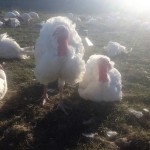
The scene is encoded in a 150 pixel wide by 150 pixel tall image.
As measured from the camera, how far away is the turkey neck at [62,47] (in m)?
8.46

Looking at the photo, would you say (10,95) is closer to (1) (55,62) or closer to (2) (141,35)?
(1) (55,62)

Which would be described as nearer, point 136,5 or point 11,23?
point 11,23

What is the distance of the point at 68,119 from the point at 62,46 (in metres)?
1.60

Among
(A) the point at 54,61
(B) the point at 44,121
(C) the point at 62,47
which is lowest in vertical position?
(B) the point at 44,121

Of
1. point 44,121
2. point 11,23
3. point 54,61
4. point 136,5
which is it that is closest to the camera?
point 44,121

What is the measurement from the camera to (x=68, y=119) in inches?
327

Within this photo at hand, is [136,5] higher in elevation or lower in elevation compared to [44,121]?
lower

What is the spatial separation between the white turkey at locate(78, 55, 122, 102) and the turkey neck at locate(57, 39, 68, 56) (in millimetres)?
1140

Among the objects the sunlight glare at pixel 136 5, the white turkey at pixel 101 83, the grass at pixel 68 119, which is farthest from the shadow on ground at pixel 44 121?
the sunlight glare at pixel 136 5

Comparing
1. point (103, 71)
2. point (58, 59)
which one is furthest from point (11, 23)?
point (58, 59)

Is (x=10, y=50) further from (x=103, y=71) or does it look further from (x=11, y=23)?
(x=11, y=23)

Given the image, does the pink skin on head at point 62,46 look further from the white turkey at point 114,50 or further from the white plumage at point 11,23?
the white plumage at point 11,23

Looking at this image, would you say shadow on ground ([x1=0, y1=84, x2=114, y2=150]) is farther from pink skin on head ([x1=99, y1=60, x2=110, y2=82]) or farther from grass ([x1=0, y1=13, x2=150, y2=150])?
pink skin on head ([x1=99, y1=60, x2=110, y2=82])

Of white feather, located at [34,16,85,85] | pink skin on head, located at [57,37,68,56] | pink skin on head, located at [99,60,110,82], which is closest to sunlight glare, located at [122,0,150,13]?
pink skin on head, located at [99,60,110,82]
